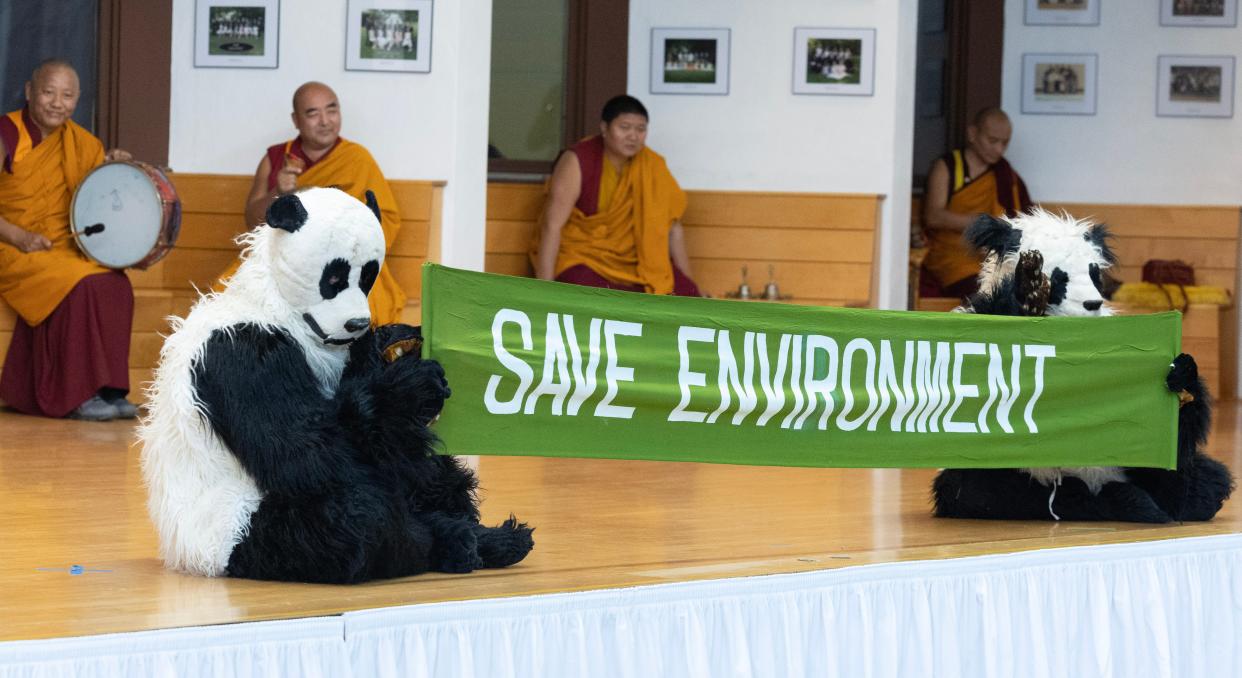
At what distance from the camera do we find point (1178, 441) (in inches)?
188

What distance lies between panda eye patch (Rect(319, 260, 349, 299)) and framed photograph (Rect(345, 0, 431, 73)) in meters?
4.56

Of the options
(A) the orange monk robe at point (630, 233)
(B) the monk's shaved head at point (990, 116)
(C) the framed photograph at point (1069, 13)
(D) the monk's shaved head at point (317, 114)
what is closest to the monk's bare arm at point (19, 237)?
(D) the monk's shaved head at point (317, 114)

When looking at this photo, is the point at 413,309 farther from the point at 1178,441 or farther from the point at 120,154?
the point at 1178,441

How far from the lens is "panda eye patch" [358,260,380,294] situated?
3.60m

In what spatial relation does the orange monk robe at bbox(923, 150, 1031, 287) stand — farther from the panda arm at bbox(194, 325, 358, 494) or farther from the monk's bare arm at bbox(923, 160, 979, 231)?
the panda arm at bbox(194, 325, 358, 494)

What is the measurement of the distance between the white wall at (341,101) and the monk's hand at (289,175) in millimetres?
387

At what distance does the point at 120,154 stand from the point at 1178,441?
15.2 ft

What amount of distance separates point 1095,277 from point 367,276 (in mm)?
2160

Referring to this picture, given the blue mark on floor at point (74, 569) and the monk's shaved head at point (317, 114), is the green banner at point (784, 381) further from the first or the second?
the monk's shaved head at point (317, 114)

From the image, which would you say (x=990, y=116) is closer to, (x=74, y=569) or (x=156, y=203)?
(x=156, y=203)

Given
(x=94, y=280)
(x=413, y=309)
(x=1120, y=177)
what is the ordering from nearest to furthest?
(x=94, y=280)
(x=413, y=309)
(x=1120, y=177)

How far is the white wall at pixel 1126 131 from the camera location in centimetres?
1009

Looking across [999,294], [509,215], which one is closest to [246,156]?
[509,215]

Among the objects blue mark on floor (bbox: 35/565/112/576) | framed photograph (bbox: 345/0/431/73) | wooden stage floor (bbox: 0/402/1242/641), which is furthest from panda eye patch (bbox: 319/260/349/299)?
framed photograph (bbox: 345/0/431/73)
